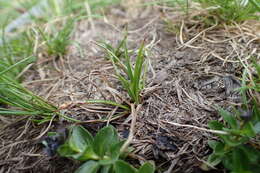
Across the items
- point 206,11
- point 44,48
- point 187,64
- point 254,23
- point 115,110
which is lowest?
point 115,110

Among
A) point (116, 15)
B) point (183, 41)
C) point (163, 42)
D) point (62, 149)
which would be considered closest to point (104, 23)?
point (116, 15)

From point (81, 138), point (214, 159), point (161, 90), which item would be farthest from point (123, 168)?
point (161, 90)

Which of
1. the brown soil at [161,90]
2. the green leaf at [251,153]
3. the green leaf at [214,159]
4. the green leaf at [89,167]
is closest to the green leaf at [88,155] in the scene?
the green leaf at [89,167]

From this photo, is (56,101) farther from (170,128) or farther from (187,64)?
(187,64)

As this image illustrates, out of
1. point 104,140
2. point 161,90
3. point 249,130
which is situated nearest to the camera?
point 249,130

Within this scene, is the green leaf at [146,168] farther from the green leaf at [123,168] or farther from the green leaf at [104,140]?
the green leaf at [104,140]

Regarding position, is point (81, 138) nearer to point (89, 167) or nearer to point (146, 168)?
point (89, 167)
